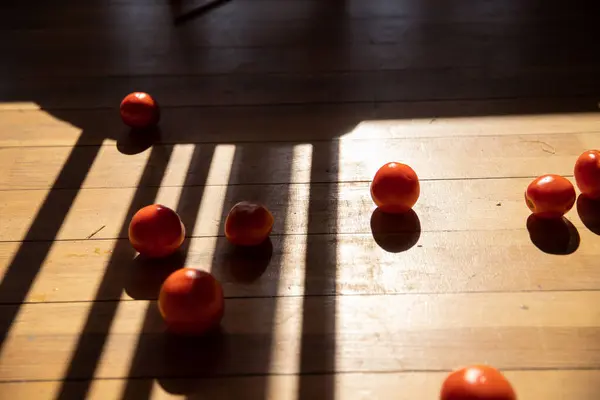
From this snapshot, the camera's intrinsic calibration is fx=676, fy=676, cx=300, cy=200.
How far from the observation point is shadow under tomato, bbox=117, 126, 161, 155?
1798 millimetres

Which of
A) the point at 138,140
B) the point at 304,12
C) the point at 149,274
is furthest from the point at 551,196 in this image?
the point at 304,12

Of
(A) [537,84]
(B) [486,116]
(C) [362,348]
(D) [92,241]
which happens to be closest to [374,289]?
(C) [362,348]

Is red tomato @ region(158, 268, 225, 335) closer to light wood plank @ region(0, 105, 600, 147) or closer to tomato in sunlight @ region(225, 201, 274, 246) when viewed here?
tomato in sunlight @ region(225, 201, 274, 246)

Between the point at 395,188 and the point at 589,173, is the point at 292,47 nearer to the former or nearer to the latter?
the point at 395,188

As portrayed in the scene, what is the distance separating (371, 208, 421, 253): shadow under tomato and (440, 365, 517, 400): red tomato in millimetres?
388

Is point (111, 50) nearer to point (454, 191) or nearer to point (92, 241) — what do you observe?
point (92, 241)

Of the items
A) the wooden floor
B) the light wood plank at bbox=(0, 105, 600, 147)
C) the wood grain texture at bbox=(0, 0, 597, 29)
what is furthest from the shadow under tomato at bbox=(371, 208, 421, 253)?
the wood grain texture at bbox=(0, 0, 597, 29)

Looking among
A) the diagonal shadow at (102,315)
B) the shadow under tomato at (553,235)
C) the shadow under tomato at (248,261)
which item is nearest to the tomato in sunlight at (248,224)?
the shadow under tomato at (248,261)

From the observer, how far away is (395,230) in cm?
150

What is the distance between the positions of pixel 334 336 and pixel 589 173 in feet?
2.35

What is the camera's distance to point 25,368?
123cm

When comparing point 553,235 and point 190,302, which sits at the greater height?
point 190,302

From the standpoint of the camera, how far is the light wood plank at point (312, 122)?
1816 mm

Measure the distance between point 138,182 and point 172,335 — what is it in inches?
20.5
